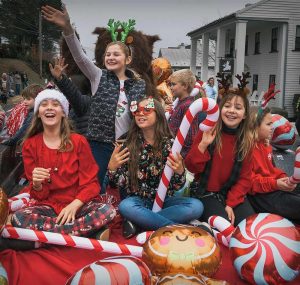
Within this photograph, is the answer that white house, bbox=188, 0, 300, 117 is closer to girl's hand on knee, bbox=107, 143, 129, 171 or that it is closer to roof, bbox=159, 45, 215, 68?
girl's hand on knee, bbox=107, 143, 129, 171

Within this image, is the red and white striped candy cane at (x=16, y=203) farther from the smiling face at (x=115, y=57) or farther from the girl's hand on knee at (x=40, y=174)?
the smiling face at (x=115, y=57)

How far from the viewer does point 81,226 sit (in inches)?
129

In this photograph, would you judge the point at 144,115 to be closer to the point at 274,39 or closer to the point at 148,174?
the point at 148,174

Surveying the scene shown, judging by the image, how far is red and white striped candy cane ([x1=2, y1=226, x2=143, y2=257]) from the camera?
2.98 metres

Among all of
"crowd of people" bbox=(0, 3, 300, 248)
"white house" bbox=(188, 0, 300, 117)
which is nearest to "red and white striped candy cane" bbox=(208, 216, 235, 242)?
"crowd of people" bbox=(0, 3, 300, 248)

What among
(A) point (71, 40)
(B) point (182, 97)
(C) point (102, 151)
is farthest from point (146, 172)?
(B) point (182, 97)

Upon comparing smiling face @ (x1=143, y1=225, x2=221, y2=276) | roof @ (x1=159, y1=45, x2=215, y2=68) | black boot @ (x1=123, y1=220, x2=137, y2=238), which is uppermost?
roof @ (x1=159, y1=45, x2=215, y2=68)

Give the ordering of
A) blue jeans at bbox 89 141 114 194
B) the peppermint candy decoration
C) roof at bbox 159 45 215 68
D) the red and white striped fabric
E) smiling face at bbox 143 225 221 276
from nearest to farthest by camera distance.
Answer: the red and white striped fabric < smiling face at bbox 143 225 221 276 < the peppermint candy decoration < blue jeans at bbox 89 141 114 194 < roof at bbox 159 45 215 68

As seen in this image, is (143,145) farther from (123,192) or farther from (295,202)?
(295,202)

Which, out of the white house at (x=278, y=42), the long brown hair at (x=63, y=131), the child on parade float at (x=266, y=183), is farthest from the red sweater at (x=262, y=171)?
the white house at (x=278, y=42)

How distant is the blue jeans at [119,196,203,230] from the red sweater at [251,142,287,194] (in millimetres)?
640

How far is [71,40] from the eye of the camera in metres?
3.85

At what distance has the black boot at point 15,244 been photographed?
3.08 m

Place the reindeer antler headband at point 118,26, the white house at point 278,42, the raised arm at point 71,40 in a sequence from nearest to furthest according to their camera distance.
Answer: the raised arm at point 71,40
the reindeer antler headband at point 118,26
the white house at point 278,42
